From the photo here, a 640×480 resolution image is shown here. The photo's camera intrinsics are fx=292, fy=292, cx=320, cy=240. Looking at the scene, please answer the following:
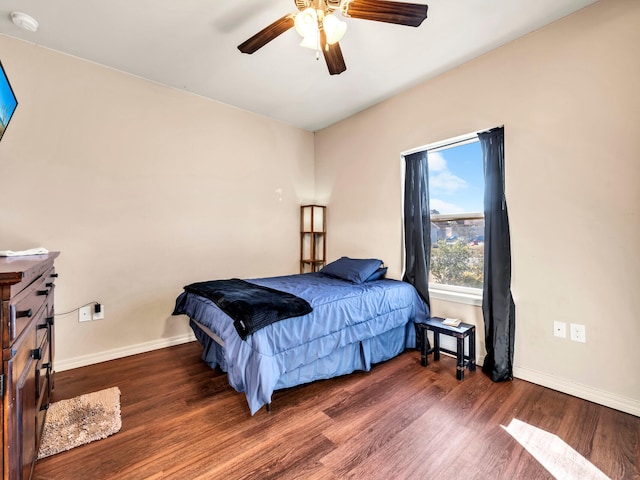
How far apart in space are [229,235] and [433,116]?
2571 mm

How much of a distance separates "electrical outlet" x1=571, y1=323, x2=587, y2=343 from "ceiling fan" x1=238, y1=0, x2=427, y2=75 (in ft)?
7.48

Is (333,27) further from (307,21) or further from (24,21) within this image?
(24,21)

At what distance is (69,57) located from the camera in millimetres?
2529

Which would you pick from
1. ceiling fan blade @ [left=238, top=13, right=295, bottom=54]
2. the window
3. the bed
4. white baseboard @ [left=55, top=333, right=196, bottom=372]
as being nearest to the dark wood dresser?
the bed

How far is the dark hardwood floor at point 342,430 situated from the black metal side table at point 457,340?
11cm

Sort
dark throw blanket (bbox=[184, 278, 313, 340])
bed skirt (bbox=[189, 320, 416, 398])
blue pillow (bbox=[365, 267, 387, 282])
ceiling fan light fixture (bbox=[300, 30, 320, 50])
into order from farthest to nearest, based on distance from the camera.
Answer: blue pillow (bbox=[365, 267, 387, 282])
bed skirt (bbox=[189, 320, 416, 398])
dark throw blanket (bbox=[184, 278, 313, 340])
ceiling fan light fixture (bbox=[300, 30, 320, 50])

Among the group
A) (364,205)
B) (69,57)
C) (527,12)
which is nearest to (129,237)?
(69,57)

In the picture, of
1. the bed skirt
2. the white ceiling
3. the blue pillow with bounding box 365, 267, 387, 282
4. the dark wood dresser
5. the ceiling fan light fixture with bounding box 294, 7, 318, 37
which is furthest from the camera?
the blue pillow with bounding box 365, 267, 387, 282

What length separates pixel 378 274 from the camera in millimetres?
3189

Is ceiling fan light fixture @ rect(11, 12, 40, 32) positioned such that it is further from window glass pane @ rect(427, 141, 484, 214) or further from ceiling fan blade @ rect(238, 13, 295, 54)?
window glass pane @ rect(427, 141, 484, 214)

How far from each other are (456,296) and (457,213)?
803mm

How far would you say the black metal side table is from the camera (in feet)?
7.65

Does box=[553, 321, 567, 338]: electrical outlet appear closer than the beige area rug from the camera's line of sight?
No

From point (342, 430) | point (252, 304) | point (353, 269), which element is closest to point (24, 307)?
point (252, 304)
